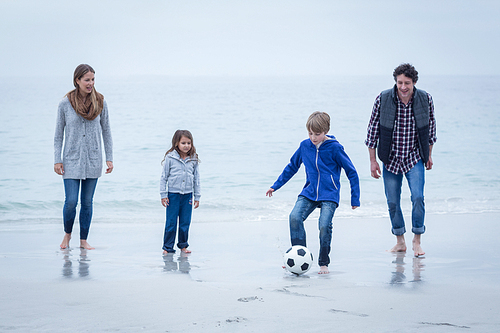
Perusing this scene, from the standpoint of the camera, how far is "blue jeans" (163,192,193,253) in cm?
558

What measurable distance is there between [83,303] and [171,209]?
2007mm

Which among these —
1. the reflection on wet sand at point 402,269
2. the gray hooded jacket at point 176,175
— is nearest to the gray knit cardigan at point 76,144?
the gray hooded jacket at point 176,175

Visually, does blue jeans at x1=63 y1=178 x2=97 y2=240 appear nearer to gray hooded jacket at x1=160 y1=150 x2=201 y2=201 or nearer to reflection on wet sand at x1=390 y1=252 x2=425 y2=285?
gray hooded jacket at x1=160 y1=150 x2=201 y2=201

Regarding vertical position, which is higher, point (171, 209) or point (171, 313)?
point (171, 209)

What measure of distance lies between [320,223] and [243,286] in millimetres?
967

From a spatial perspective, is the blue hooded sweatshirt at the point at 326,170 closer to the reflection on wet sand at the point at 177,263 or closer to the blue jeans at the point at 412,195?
the blue jeans at the point at 412,195

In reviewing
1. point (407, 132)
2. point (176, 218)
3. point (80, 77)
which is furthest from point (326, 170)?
point (80, 77)

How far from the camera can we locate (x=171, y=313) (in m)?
3.44

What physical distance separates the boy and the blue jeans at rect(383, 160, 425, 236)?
71 cm

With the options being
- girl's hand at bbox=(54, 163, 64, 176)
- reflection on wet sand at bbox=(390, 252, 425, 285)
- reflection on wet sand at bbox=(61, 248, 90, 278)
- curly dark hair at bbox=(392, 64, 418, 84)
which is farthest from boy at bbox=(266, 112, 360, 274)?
girl's hand at bbox=(54, 163, 64, 176)

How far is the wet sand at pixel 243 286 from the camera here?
3.30 metres

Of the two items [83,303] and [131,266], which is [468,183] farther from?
[83,303]

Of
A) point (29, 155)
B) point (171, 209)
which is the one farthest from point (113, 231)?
point (29, 155)

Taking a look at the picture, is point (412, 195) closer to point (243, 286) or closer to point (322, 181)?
point (322, 181)
